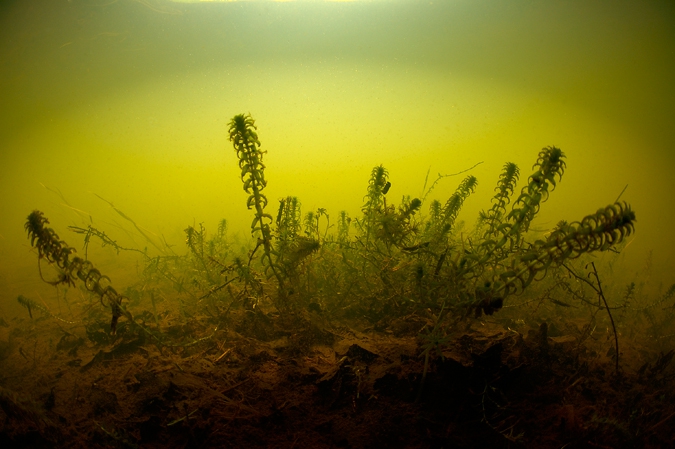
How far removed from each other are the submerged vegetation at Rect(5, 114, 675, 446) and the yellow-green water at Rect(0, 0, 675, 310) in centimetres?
382

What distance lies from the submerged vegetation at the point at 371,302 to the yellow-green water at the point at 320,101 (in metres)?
3.82

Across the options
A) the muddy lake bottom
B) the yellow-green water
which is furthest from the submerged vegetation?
the yellow-green water

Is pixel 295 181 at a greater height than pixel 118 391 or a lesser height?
greater

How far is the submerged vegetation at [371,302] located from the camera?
59.4 inches

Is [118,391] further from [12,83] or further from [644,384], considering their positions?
[12,83]

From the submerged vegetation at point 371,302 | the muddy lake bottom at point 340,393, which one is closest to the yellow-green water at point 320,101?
the submerged vegetation at point 371,302

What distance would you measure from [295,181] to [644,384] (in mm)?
7782

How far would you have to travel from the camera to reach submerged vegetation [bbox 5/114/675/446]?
1.51 metres

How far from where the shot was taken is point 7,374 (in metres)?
2.09

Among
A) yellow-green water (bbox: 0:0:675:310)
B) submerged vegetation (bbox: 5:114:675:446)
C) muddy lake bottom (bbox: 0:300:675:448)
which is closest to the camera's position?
muddy lake bottom (bbox: 0:300:675:448)

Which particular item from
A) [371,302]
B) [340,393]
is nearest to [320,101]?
[371,302]

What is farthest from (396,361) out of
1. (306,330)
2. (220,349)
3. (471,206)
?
(471,206)

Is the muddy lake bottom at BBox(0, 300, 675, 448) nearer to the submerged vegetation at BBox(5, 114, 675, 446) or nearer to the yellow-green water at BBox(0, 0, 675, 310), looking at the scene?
the submerged vegetation at BBox(5, 114, 675, 446)

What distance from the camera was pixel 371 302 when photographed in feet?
8.13
